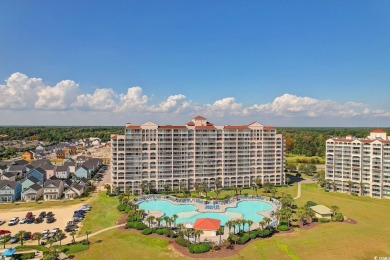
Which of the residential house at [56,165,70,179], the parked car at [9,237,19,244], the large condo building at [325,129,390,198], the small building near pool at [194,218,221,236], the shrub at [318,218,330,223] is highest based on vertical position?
the large condo building at [325,129,390,198]

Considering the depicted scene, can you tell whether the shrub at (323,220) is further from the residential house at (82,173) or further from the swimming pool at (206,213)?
the residential house at (82,173)

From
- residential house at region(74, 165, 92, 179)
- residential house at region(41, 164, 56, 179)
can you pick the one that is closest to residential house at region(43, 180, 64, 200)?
residential house at region(41, 164, 56, 179)

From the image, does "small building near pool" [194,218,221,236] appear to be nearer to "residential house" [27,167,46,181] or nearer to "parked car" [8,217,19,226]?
"parked car" [8,217,19,226]

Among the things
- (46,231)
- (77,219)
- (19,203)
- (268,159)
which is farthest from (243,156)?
(19,203)

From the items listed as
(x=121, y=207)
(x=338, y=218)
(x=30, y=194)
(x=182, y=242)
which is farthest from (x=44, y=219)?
(x=338, y=218)

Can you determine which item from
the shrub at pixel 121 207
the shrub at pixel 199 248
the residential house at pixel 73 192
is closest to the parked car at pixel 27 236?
the shrub at pixel 121 207
